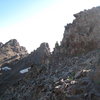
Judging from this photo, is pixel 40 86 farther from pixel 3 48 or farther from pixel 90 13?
pixel 3 48

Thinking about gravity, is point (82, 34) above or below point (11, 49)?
below

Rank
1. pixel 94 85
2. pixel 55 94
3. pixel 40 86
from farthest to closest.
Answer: pixel 40 86, pixel 55 94, pixel 94 85

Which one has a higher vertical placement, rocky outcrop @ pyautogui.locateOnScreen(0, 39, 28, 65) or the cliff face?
rocky outcrop @ pyautogui.locateOnScreen(0, 39, 28, 65)

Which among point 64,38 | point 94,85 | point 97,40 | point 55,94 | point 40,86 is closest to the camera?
point 94,85

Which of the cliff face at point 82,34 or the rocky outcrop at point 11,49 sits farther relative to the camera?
the rocky outcrop at point 11,49

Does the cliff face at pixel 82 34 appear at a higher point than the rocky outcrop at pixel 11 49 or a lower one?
lower

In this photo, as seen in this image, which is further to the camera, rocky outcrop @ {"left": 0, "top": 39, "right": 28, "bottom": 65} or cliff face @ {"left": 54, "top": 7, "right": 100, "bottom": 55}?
rocky outcrop @ {"left": 0, "top": 39, "right": 28, "bottom": 65}

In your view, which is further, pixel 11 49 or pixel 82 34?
pixel 11 49

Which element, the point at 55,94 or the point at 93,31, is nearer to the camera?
the point at 55,94

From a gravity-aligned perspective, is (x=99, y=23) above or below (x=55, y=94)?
above

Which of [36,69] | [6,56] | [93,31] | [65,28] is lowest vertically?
[36,69]

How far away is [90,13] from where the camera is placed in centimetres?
2673

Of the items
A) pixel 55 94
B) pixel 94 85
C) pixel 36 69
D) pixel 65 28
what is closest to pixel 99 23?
pixel 65 28

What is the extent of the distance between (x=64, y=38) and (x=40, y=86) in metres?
10.0
